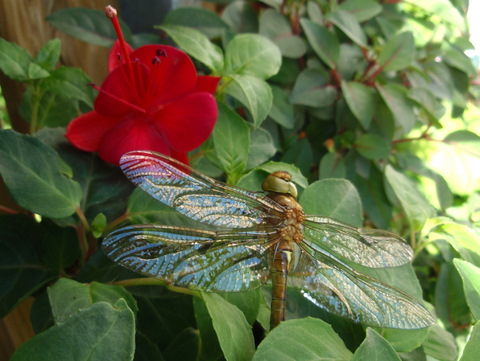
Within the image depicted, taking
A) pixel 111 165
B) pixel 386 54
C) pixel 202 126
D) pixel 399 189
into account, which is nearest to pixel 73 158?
pixel 111 165

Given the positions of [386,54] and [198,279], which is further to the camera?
[386,54]

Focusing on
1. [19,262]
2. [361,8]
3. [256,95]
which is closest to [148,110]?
[256,95]

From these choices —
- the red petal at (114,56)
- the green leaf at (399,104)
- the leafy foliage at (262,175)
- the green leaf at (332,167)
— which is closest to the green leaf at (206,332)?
the leafy foliage at (262,175)

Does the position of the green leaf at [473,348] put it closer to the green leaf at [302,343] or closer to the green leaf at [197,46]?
the green leaf at [302,343]

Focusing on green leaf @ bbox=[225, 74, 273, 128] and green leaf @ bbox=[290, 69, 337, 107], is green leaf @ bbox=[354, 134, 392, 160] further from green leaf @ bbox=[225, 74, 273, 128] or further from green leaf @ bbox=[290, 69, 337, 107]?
green leaf @ bbox=[225, 74, 273, 128]

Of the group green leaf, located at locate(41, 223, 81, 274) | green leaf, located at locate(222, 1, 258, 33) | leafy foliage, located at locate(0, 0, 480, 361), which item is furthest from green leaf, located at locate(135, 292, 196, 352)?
green leaf, located at locate(222, 1, 258, 33)

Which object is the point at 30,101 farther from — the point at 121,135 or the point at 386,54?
the point at 386,54

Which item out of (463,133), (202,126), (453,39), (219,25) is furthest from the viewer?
(453,39)

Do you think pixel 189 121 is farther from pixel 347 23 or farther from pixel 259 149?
pixel 347 23
